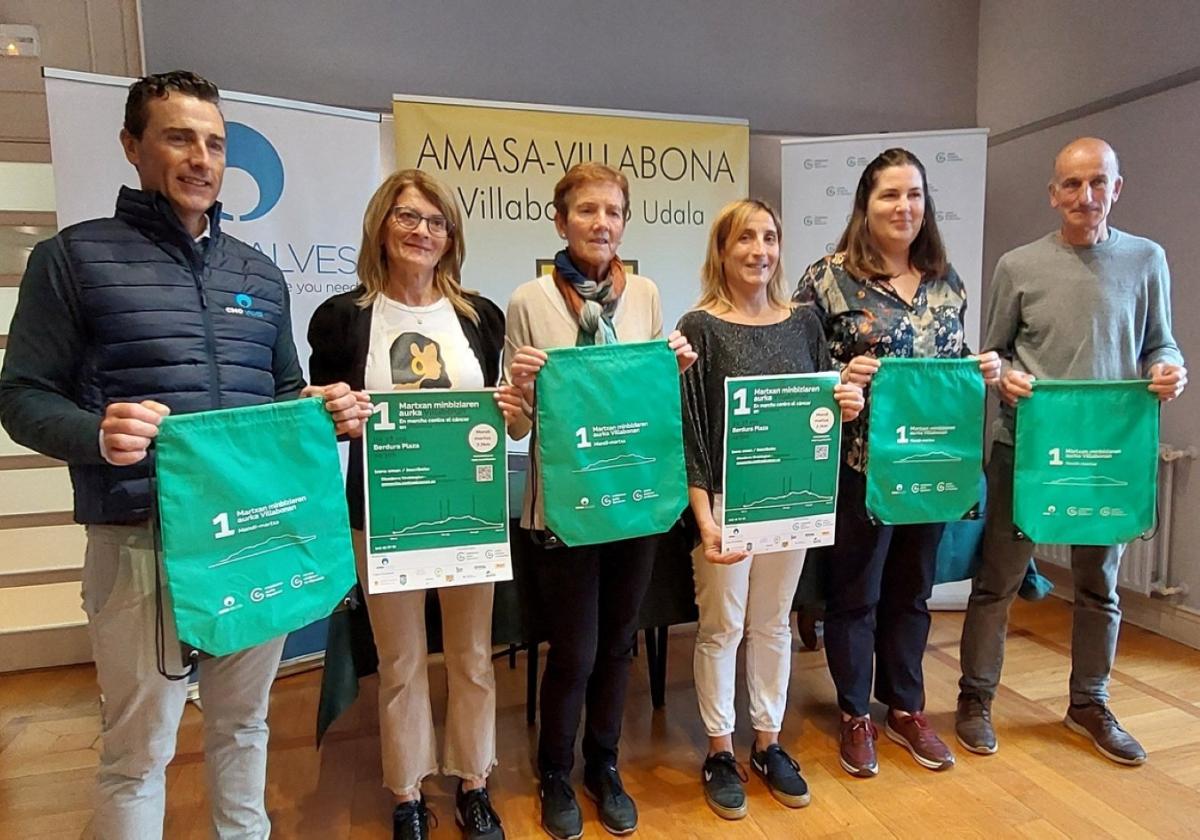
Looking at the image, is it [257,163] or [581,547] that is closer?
[581,547]

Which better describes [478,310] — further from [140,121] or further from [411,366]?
[140,121]

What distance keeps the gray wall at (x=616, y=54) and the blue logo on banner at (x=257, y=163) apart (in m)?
0.47

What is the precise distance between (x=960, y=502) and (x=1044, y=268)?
0.74 metres

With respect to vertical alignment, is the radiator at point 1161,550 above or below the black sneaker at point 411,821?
above

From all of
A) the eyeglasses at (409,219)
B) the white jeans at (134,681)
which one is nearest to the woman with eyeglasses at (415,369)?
the eyeglasses at (409,219)

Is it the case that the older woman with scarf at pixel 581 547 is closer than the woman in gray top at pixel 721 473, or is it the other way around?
the older woman with scarf at pixel 581 547

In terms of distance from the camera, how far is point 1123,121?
3289 mm

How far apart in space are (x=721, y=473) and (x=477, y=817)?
1033mm

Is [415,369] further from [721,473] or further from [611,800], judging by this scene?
[611,800]

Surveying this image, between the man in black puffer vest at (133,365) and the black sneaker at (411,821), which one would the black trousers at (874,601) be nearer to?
the black sneaker at (411,821)

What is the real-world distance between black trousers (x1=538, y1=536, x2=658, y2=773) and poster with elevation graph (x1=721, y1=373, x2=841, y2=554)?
0.24 metres

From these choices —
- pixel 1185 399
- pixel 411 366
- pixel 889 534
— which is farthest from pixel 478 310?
pixel 1185 399

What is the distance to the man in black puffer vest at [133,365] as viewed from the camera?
136 centimetres

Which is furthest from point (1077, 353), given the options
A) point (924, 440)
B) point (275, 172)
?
point (275, 172)
